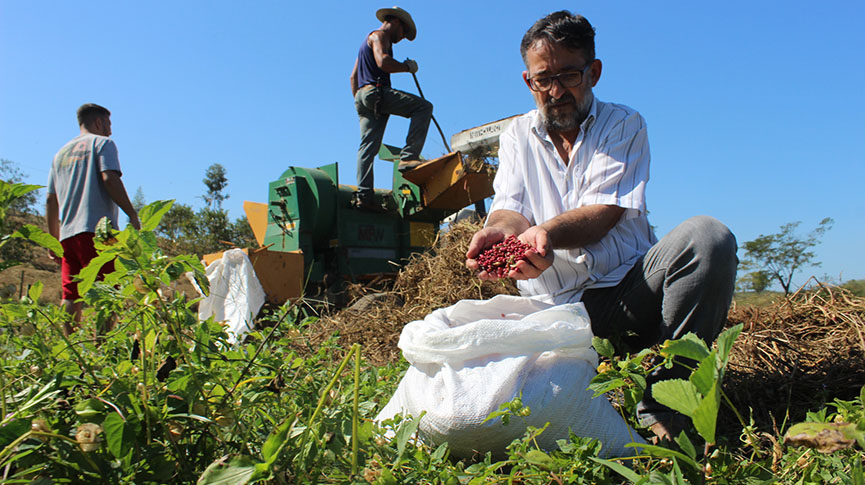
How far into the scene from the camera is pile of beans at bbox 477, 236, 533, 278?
1779 mm

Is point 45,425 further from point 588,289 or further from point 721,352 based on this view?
point 588,289

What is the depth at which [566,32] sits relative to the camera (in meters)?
2.18

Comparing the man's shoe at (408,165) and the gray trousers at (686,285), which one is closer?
the gray trousers at (686,285)

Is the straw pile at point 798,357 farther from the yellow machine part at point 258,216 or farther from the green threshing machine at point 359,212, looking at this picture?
the yellow machine part at point 258,216

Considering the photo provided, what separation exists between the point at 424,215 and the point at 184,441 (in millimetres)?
5821

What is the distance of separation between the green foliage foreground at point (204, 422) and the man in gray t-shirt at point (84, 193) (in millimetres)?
3026

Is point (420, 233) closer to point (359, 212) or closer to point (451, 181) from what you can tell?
point (359, 212)

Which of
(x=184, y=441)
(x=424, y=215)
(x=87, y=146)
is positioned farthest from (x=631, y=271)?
(x=424, y=215)

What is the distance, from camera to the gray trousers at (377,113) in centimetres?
546

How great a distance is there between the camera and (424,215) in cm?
661

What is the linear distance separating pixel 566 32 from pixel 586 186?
27.0 inches

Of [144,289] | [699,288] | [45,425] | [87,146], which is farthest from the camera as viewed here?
[87,146]

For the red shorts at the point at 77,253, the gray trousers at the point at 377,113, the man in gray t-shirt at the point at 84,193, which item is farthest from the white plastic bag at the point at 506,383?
the gray trousers at the point at 377,113

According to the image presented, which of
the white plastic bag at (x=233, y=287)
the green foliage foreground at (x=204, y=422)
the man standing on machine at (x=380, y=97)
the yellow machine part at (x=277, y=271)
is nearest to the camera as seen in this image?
the green foliage foreground at (x=204, y=422)
